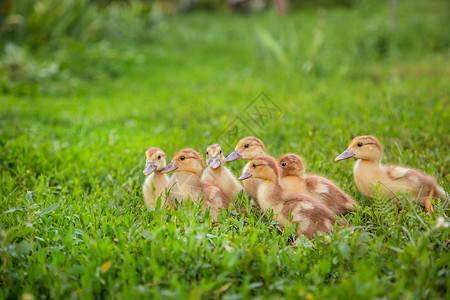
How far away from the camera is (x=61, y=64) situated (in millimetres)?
9359

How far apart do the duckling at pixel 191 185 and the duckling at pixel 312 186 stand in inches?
19.1

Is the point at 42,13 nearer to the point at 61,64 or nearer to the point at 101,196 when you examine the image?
the point at 61,64

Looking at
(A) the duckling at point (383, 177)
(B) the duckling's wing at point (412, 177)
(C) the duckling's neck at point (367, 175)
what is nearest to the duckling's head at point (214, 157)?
(A) the duckling at point (383, 177)

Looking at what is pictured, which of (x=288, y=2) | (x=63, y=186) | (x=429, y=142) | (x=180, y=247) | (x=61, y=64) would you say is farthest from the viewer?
(x=288, y=2)

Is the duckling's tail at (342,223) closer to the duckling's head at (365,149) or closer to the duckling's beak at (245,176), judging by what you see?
the duckling's head at (365,149)

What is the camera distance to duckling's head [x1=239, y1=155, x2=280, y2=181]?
10.0 feet

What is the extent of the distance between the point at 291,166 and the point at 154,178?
1049 mm

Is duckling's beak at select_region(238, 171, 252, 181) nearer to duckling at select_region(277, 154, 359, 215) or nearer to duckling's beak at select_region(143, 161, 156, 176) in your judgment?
duckling at select_region(277, 154, 359, 215)

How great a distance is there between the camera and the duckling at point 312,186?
3.18m

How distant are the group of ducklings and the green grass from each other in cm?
15

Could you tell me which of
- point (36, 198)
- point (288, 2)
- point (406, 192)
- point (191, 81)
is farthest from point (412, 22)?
point (36, 198)

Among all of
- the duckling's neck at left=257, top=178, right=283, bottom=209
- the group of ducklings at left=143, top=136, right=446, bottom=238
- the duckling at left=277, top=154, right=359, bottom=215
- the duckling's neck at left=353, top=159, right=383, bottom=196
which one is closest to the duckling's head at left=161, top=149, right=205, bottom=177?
the group of ducklings at left=143, top=136, right=446, bottom=238

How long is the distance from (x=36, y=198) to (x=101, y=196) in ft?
1.66

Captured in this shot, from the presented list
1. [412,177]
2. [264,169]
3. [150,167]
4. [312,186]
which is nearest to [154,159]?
[150,167]
